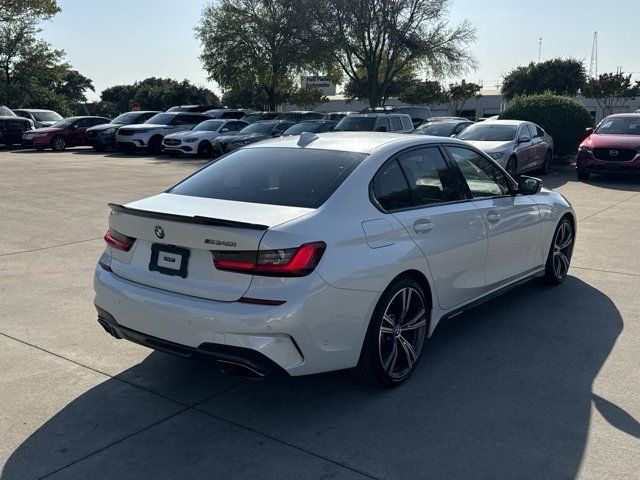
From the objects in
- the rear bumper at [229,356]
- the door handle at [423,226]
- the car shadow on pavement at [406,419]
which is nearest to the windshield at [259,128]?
the car shadow on pavement at [406,419]

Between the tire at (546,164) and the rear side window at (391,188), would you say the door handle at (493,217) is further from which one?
the tire at (546,164)

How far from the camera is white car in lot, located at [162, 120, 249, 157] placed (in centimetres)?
2352

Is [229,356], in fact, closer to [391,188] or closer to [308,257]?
[308,257]

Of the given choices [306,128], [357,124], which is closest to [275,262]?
[357,124]

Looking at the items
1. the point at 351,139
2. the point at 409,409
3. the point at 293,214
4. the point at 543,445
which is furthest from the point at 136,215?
the point at 543,445

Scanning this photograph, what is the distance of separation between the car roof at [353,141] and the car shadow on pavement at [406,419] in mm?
1560

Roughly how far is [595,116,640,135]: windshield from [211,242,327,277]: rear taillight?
1514 centimetres

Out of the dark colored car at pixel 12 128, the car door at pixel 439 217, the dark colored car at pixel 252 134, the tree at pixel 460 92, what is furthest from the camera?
the tree at pixel 460 92

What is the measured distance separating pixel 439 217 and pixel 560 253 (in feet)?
8.30

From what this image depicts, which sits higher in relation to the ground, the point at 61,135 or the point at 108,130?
the point at 108,130

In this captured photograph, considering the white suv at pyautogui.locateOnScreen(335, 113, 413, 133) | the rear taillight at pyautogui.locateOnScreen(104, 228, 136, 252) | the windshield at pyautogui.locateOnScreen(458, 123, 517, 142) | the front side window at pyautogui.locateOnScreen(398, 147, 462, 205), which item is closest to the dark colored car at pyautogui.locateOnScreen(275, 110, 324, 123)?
the white suv at pyautogui.locateOnScreen(335, 113, 413, 133)

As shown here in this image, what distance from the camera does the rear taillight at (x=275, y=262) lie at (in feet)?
11.4

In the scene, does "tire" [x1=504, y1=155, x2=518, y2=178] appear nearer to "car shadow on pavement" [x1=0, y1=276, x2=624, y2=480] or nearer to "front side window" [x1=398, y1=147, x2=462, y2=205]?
"car shadow on pavement" [x1=0, y1=276, x2=624, y2=480]

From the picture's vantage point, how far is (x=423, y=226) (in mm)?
4312
